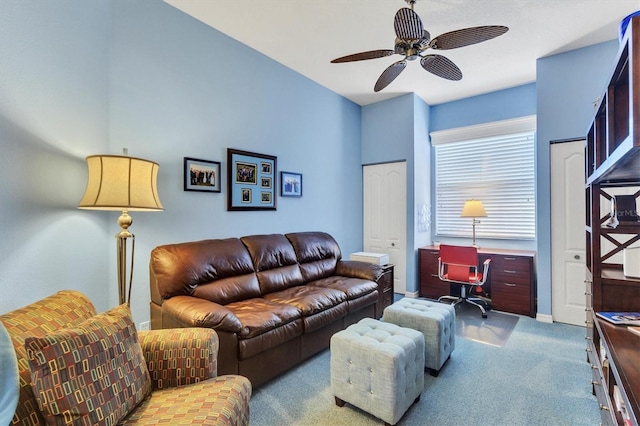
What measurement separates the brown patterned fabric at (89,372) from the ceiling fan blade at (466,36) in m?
2.53

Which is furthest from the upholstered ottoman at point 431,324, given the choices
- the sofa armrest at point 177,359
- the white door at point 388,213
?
the white door at point 388,213

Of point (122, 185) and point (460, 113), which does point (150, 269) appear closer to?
point (122, 185)

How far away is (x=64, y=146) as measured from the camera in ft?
6.59

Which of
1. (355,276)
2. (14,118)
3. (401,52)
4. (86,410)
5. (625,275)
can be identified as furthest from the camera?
(355,276)

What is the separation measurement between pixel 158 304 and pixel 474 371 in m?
2.57

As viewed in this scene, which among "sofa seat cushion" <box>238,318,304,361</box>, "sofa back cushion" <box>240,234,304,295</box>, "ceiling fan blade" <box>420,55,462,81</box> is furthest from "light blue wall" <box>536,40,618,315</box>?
"sofa seat cushion" <box>238,318,304,361</box>

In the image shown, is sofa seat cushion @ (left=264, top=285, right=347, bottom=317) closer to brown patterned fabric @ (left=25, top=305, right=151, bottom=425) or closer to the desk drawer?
brown patterned fabric @ (left=25, top=305, right=151, bottom=425)

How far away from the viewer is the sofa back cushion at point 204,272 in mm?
2285

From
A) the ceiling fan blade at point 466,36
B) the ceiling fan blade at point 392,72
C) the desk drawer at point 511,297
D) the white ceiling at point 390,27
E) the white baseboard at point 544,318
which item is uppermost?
the white ceiling at point 390,27

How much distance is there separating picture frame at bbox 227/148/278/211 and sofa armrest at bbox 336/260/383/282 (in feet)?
3.68

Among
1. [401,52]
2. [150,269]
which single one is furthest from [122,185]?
[401,52]

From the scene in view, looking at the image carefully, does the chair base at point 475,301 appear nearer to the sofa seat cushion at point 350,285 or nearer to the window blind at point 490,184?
the window blind at point 490,184

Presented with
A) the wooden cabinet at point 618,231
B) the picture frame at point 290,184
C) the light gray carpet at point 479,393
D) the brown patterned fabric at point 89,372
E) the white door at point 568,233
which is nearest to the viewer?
the wooden cabinet at point 618,231

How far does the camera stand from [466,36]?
2000 mm
